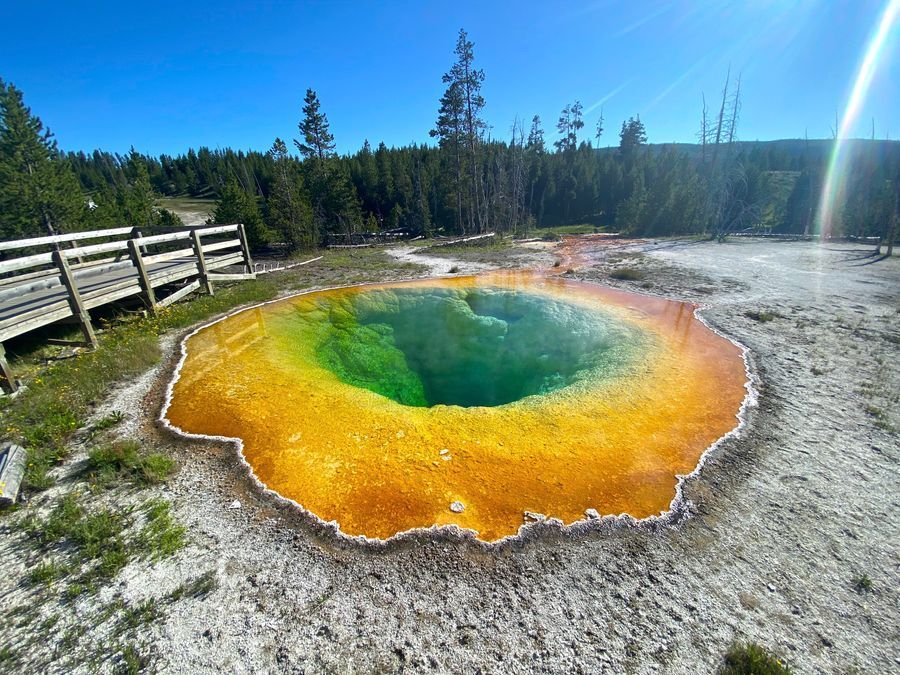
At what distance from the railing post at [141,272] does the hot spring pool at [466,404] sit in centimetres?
230

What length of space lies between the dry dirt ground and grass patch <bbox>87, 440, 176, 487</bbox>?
10.6 inches

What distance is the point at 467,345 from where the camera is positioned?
1243cm

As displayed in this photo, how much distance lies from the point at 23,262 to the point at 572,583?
39.8 feet

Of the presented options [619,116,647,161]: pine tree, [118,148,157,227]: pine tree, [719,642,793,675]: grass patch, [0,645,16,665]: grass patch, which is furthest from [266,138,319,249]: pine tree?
[619,116,647,161]: pine tree

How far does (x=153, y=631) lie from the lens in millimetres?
3322

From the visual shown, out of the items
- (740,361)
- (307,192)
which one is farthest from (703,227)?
(307,192)

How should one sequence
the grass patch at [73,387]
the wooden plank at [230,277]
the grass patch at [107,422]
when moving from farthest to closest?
the wooden plank at [230,277]
the grass patch at [107,422]
the grass patch at [73,387]

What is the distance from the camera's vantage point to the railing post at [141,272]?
10945 mm

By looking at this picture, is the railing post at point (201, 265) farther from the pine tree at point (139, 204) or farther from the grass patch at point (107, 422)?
the pine tree at point (139, 204)

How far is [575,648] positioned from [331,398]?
581cm

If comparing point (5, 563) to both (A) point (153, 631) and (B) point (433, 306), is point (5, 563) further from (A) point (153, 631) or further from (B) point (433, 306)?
(B) point (433, 306)

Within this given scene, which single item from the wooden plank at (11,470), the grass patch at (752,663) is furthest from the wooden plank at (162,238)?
the grass patch at (752,663)

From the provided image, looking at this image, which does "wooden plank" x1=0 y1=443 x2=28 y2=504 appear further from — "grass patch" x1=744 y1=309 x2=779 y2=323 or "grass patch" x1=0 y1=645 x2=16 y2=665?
"grass patch" x1=744 y1=309 x2=779 y2=323

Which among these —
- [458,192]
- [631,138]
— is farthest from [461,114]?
[631,138]
